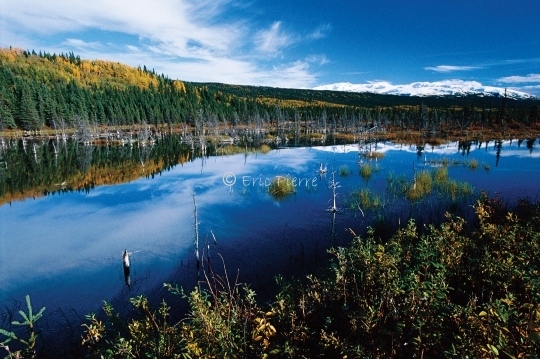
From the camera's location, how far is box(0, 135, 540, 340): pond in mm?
15141

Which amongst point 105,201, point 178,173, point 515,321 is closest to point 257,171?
point 178,173

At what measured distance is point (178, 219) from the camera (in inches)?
954

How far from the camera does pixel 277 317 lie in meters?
6.04

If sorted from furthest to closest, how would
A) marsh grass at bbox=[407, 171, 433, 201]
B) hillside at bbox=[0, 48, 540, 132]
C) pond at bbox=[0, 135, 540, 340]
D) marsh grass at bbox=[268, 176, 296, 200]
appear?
1. hillside at bbox=[0, 48, 540, 132]
2. marsh grass at bbox=[268, 176, 296, 200]
3. marsh grass at bbox=[407, 171, 433, 201]
4. pond at bbox=[0, 135, 540, 340]

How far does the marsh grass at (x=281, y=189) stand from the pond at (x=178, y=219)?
0.89m

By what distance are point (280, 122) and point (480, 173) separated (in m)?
111

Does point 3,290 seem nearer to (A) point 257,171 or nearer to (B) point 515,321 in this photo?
(B) point 515,321

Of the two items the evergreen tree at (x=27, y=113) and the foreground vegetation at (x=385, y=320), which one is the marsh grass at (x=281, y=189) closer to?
the foreground vegetation at (x=385, y=320)

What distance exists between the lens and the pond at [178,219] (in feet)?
49.7

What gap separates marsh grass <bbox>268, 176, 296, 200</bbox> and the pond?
0.89 m

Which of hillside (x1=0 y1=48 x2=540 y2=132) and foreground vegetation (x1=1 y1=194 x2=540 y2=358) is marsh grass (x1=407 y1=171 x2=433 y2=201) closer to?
foreground vegetation (x1=1 y1=194 x2=540 y2=358)

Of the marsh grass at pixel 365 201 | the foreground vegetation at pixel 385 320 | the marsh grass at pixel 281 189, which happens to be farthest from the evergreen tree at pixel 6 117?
the foreground vegetation at pixel 385 320

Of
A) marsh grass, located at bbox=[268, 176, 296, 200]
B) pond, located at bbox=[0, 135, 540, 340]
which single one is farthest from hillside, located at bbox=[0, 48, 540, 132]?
marsh grass, located at bbox=[268, 176, 296, 200]

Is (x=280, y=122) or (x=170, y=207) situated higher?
(x=280, y=122)
